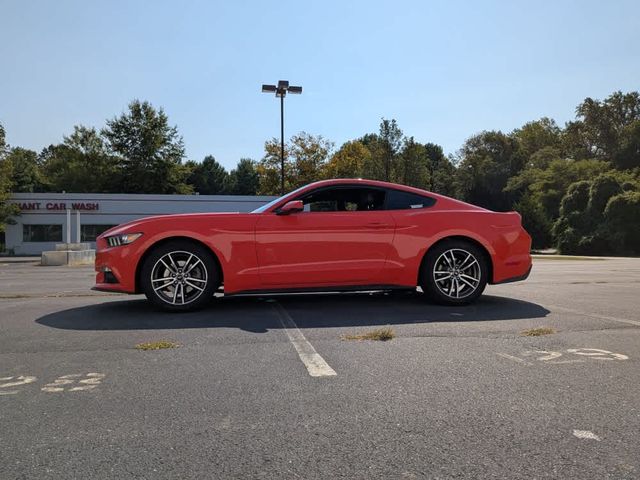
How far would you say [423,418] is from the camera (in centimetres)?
292

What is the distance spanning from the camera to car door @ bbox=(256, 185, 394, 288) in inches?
237

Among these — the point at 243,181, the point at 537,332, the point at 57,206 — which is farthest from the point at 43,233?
the point at 243,181

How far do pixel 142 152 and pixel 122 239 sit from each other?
56669 mm

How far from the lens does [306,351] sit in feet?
14.2

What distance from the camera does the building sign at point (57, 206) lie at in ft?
144

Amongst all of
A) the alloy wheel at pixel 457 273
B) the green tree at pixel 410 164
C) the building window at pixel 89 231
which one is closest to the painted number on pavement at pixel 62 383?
the alloy wheel at pixel 457 273

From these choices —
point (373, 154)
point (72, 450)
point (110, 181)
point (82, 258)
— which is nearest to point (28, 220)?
point (110, 181)

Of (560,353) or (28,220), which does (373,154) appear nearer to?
(28,220)

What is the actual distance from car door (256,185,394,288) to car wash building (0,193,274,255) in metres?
38.7

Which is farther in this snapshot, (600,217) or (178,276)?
(600,217)

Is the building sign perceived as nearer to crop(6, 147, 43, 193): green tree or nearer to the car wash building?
the car wash building

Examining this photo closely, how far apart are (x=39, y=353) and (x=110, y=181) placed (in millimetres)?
60598

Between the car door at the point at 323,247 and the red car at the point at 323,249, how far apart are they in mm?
12

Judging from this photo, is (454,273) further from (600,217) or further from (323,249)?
(600,217)
